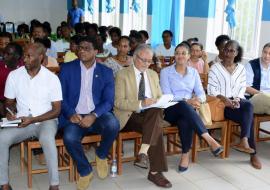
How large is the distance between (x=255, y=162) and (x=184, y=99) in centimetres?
86

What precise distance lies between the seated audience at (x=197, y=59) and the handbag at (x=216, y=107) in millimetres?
715

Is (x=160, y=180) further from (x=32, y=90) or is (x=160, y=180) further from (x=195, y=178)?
(x=32, y=90)

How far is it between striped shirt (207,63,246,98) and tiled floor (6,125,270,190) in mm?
621

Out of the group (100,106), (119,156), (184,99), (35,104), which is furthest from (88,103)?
(184,99)

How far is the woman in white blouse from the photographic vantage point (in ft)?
11.0

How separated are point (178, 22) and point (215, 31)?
2.44 ft

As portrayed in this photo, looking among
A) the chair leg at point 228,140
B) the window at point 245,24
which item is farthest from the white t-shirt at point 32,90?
the window at point 245,24

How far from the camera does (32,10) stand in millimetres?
12680

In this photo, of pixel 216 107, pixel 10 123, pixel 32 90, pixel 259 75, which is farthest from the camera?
pixel 259 75

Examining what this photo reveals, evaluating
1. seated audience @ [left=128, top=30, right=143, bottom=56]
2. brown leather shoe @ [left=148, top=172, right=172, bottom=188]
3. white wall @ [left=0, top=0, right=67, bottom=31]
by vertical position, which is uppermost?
white wall @ [left=0, top=0, right=67, bottom=31]

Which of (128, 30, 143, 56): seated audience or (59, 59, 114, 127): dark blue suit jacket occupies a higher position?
(128, 30, 143, 56): seated audience

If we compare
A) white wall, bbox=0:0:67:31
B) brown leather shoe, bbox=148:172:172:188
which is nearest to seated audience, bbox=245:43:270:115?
brown leather shoe, bbox=148:172:172:188

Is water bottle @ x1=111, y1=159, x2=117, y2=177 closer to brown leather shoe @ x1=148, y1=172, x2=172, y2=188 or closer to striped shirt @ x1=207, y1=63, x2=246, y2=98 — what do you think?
brown leather shoe @ x1=148, y1=172, x2=172, y2=188

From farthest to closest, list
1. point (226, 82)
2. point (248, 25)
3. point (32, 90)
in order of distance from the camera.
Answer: point (248, 25) < point (226, 82) < point (32, 90)
